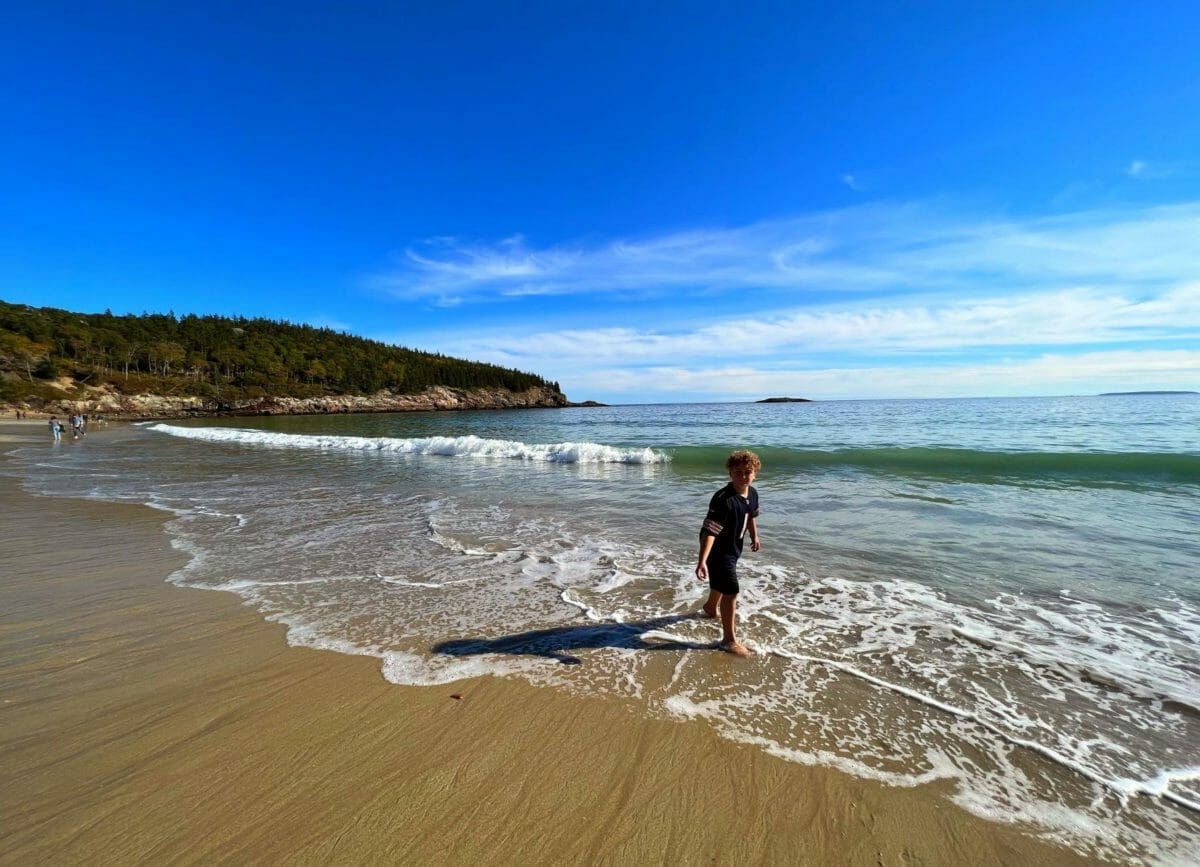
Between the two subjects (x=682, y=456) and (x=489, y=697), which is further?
(x=682, y=456)

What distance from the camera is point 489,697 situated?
3.97 m

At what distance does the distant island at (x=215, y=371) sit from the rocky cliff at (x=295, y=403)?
0.26m

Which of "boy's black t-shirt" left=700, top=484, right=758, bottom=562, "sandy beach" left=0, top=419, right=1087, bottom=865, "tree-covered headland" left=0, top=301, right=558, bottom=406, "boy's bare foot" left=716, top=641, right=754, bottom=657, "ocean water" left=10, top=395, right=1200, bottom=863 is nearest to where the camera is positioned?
"sandy beach" left=0, top=419, right=1087, bottom=865

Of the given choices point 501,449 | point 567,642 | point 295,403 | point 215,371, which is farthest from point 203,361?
point 567,642

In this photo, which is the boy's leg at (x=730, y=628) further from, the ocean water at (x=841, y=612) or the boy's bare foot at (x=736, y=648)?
the ocean water at (x=841, y=612)

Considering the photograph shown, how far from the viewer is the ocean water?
11.0 feet

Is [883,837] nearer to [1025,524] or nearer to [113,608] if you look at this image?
[113,608]

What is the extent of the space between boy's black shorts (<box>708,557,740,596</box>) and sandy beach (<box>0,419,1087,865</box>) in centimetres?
140

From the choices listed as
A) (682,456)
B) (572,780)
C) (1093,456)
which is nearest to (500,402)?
(682,456)

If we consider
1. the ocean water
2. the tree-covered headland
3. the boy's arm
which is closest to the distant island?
the tree-covered headland

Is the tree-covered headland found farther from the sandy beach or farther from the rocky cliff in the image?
the sandy beach

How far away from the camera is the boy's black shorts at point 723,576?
477 centimetres

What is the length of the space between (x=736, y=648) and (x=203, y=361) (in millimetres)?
146293

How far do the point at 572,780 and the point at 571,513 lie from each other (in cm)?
840
